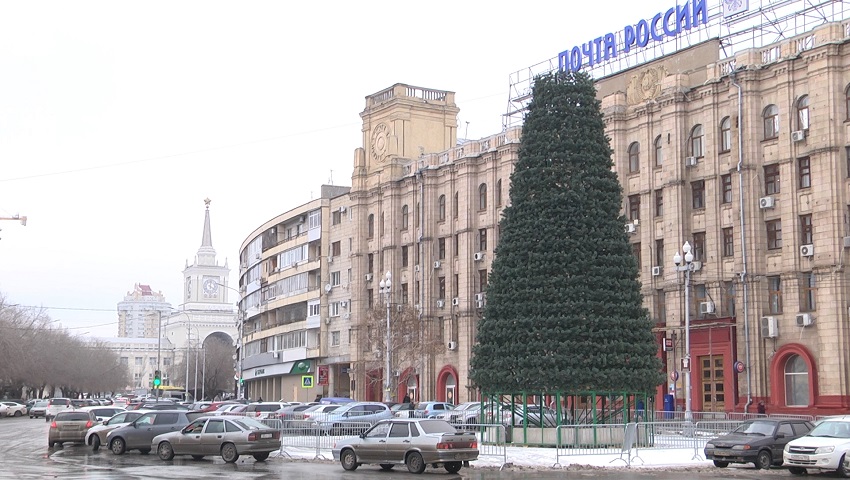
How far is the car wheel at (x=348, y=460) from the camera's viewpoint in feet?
96.5

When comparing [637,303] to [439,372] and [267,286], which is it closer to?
[439,372]

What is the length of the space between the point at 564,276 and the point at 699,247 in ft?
68.6

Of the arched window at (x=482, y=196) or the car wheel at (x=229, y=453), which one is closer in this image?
the car wheel at (x=229, y=453)

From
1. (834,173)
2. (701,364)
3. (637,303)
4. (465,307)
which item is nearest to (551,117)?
(637,303)

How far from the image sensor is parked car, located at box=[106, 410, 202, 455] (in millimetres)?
37188

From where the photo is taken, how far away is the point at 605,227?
113ft

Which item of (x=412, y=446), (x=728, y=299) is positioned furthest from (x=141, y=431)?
(x=728, y=299)

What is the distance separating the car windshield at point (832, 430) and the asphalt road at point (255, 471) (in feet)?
3.40

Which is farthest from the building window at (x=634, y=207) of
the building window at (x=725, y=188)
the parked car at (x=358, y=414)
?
the parked car at (x=358, y=414)

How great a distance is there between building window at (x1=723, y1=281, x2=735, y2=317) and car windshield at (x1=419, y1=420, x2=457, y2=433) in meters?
25.6

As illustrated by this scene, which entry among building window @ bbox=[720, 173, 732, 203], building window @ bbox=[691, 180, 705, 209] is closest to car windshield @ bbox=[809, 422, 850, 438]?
building window @ bbox=[720, 173, 732, 203]

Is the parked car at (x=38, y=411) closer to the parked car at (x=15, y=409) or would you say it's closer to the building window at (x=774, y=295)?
the parked car at (x=15, y=409)

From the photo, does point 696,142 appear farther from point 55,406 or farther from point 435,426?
point 55,406

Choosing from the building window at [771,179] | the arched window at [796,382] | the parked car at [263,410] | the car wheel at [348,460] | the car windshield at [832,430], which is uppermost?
the building window at [771,179]
